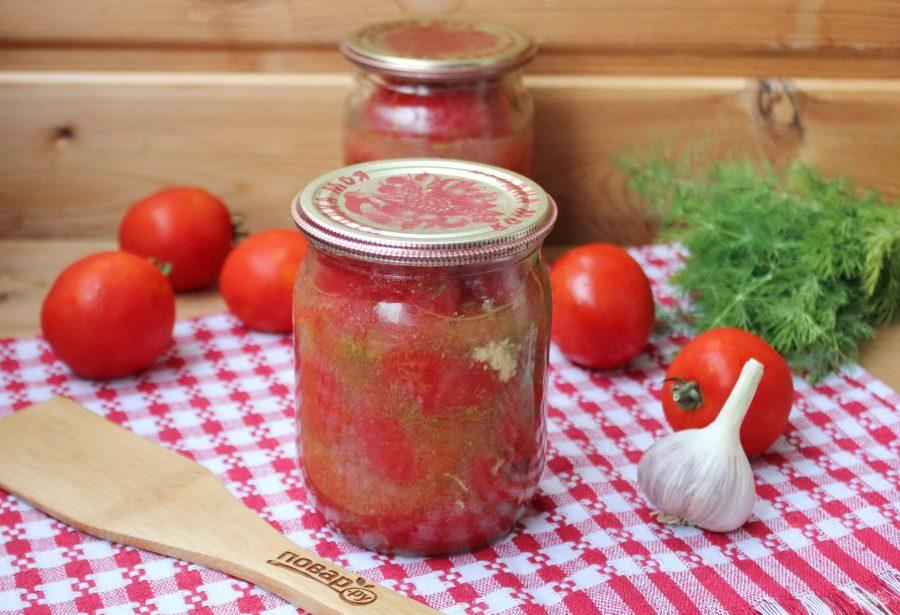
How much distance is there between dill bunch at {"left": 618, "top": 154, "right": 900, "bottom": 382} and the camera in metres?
1.13

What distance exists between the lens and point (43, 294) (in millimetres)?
1285

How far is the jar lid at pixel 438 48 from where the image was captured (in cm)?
114

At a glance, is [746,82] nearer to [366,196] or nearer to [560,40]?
[560,40]

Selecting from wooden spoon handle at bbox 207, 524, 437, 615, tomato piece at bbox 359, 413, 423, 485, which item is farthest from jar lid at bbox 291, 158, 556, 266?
wooden spoon handle at bbox 207, 524, 437, 615

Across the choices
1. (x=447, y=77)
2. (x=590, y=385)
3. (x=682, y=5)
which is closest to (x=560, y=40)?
(x=682, y=5)

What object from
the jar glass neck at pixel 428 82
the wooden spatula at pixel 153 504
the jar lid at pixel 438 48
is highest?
the jar lid at pixel 438 48

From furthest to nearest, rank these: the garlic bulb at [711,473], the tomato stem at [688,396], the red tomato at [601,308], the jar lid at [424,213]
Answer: the red tomato at [601,308] < the tomato stem at [688,396] < the garlic bulb at [711,473] < the jar lid at [424,213]

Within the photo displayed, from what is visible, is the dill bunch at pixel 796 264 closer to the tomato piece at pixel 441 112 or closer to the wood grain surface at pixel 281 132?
the wood grain surface at pixel 281 132

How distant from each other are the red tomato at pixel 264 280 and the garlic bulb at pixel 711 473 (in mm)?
480

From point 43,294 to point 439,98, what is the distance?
1.79 ft

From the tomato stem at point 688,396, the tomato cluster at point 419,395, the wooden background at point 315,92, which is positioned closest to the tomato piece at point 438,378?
the tomato cluster at point 419,395

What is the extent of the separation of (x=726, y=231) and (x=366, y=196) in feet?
1.75

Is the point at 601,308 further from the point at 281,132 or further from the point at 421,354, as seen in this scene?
the point at 281,132

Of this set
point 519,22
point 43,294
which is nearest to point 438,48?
point 519,22
